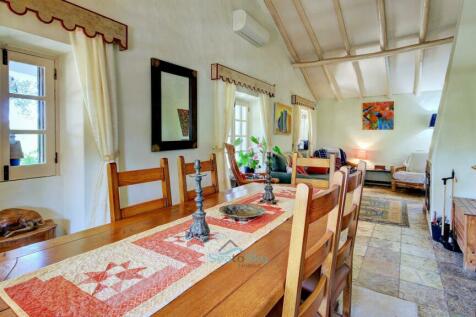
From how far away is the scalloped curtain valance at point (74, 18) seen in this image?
188 centimetres

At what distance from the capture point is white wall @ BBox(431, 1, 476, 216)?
10.0 feet

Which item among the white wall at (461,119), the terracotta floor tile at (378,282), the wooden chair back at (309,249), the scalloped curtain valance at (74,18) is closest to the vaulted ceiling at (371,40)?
the white wall at (461,119)

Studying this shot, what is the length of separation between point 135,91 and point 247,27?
2174 millimetres

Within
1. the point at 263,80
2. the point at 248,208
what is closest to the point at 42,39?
the point at 248,208

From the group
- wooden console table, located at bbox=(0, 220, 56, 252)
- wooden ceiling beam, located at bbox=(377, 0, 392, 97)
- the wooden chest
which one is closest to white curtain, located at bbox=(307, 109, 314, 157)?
wooden ceiling beam, located at bbox=(377, 0, 392, 97)

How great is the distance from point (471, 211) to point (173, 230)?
9.07ft

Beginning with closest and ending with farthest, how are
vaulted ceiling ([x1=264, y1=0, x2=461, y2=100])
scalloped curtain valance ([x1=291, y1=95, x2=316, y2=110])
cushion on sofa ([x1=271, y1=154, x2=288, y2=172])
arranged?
vaulted ceiling ([x1=264, y1=0, x2=461, y2=100]), cushion on sofa ([x1=271, y1=154, x2=288, y2=172]), scalloped curtain valance ([x1=291, y1=95, x2=316, y2=110])

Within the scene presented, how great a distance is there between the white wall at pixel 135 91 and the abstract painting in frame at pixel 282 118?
1700mm

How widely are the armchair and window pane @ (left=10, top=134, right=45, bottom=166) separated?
6.34 meters

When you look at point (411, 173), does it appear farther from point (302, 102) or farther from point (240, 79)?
point (240, 79)

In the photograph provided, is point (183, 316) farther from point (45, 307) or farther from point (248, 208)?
point (248, 208)

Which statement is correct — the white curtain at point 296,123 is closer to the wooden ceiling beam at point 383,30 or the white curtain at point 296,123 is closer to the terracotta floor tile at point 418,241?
the wooden ceiling beam at point 383,30

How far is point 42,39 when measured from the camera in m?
2.06

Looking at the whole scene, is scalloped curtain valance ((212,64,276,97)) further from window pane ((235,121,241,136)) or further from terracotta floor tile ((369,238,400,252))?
terracotta floor tile ((369,238,400,252))
